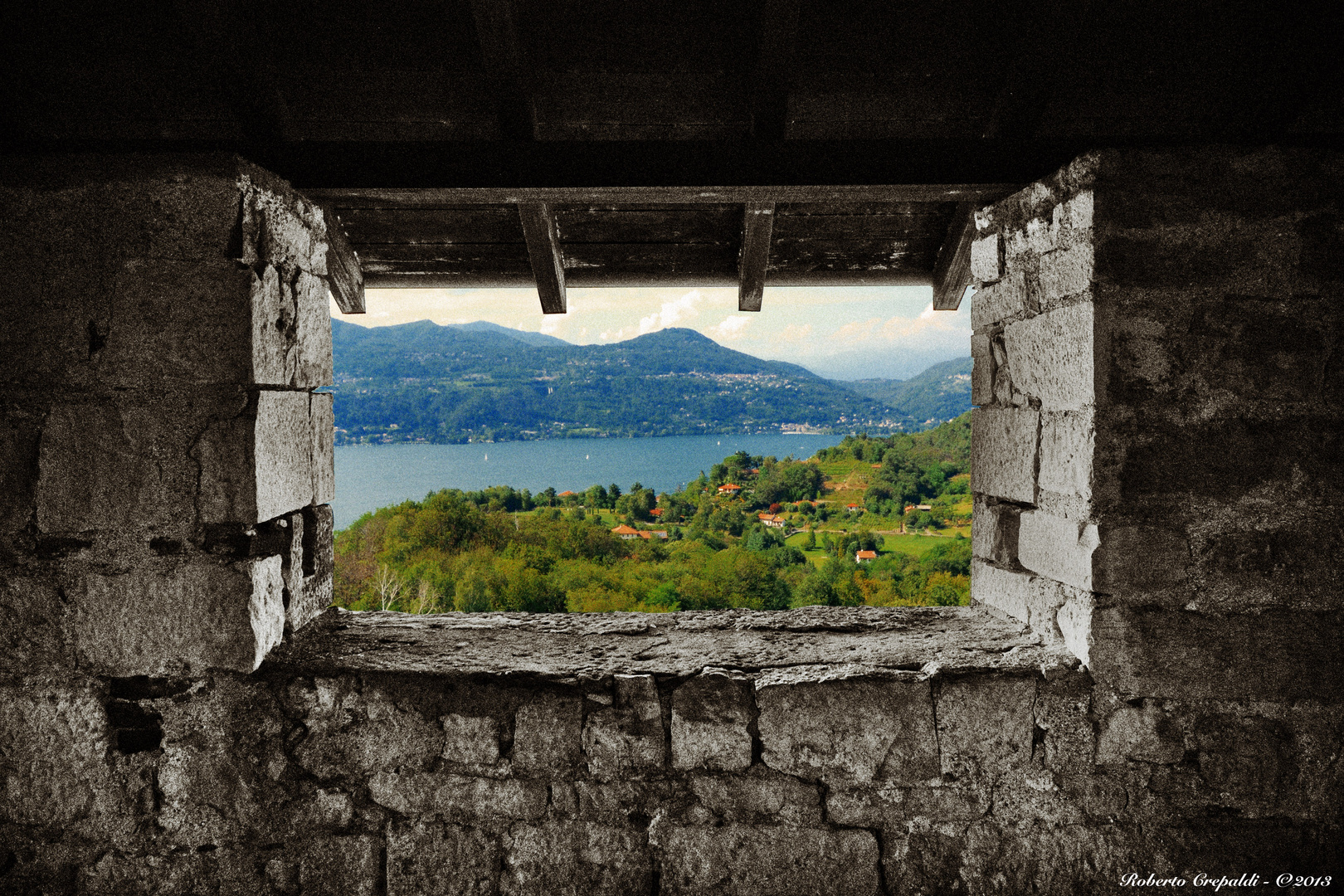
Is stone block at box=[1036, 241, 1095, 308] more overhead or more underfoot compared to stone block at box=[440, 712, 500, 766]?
more overhead

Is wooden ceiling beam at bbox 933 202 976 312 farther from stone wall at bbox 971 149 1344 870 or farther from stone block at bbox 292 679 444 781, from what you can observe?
stone block at bbox 292 679 444 781

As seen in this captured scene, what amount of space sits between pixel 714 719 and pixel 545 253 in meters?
1.55

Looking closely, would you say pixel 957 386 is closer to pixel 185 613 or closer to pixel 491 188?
pixel 491 188

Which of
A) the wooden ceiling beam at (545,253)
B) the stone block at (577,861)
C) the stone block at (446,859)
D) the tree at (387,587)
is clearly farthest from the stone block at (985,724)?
the tree at (387,587)

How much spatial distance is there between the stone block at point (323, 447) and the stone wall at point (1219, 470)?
2.21m

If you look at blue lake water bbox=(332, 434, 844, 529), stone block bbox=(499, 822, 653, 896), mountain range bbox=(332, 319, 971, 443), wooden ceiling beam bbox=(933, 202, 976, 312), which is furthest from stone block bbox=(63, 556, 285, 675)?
blue lake water bbox=(332, 434, 844, 529)

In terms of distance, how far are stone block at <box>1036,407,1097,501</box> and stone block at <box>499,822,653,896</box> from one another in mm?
1474

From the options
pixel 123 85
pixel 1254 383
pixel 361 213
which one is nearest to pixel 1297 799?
pixel 1254 383

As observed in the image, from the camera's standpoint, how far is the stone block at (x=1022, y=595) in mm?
1886

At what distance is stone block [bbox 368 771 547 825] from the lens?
1.76 meters

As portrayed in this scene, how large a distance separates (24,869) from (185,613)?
0.79 m

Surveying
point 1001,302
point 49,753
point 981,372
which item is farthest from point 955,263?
point 49,753

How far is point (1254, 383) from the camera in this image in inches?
67.6

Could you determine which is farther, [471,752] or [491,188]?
[491,188]
